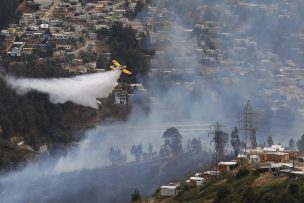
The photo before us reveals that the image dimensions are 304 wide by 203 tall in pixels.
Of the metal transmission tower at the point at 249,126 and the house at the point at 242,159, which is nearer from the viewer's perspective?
the house at the point at 242,159

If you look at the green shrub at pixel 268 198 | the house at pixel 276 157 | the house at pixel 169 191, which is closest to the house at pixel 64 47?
the house at pixel 169 191

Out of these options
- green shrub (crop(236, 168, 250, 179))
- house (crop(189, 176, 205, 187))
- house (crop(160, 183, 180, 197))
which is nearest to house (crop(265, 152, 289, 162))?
green shrub (crop(236, 168, 250, 179))

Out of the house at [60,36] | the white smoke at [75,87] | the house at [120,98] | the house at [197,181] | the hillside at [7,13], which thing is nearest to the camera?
the house at [197,181]

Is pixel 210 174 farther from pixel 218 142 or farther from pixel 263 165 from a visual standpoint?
pixel 263 165

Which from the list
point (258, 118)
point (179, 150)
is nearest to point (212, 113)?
point (258, 118)

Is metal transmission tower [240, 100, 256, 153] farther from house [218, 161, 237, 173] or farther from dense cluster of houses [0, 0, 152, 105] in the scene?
dense cluster of houses [0, 0, 152, 105]

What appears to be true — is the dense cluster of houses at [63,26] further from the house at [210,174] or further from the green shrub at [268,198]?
the green shrub at [268,198]
